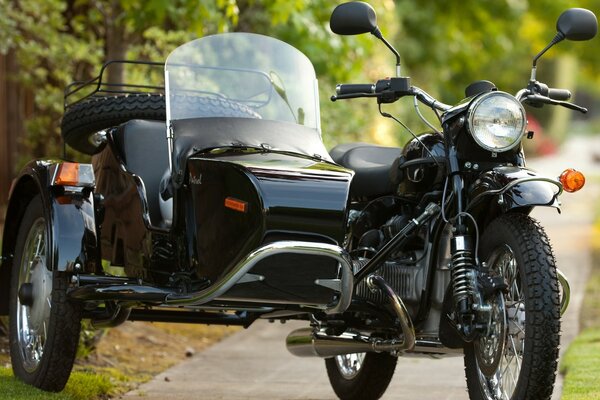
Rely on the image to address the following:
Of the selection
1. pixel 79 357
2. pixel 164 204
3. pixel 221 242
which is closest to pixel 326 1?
pixel 79 357

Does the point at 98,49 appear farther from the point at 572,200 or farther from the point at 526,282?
the point at 572,200

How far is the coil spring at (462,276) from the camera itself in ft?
16.2

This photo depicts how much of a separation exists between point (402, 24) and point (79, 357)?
1645cm

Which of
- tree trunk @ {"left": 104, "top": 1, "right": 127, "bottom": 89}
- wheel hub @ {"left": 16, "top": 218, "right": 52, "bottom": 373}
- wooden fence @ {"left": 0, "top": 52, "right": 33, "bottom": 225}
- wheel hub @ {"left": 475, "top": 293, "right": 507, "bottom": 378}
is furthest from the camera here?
wooden fence @ {"left": 0, "top": 52, "right": 33, "bottom": 225}

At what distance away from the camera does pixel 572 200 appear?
23.6m

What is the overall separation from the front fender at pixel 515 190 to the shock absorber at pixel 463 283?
18 cm

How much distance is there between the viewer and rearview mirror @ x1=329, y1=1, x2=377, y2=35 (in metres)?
5.18

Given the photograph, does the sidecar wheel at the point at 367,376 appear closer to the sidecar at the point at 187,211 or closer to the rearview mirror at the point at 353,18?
the sidecar at the point at 187,211

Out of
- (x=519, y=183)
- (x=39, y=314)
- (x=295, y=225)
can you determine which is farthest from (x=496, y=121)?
(x=39, y=314)

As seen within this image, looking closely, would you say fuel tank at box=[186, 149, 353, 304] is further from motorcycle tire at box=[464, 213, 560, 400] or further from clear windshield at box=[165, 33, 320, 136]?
clear windshield at box=[165, 33, 320, 136]

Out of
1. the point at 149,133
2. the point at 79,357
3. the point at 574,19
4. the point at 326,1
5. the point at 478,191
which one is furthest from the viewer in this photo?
the point at 326,1

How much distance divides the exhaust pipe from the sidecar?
0.48ft

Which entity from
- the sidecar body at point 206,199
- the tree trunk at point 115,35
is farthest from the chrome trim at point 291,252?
the tree trunk at point 115,35

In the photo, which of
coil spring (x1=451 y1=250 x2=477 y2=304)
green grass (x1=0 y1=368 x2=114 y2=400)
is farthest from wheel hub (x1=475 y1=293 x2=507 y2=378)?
green grass (x1=0 y1=368 x2=114 y2=400)
